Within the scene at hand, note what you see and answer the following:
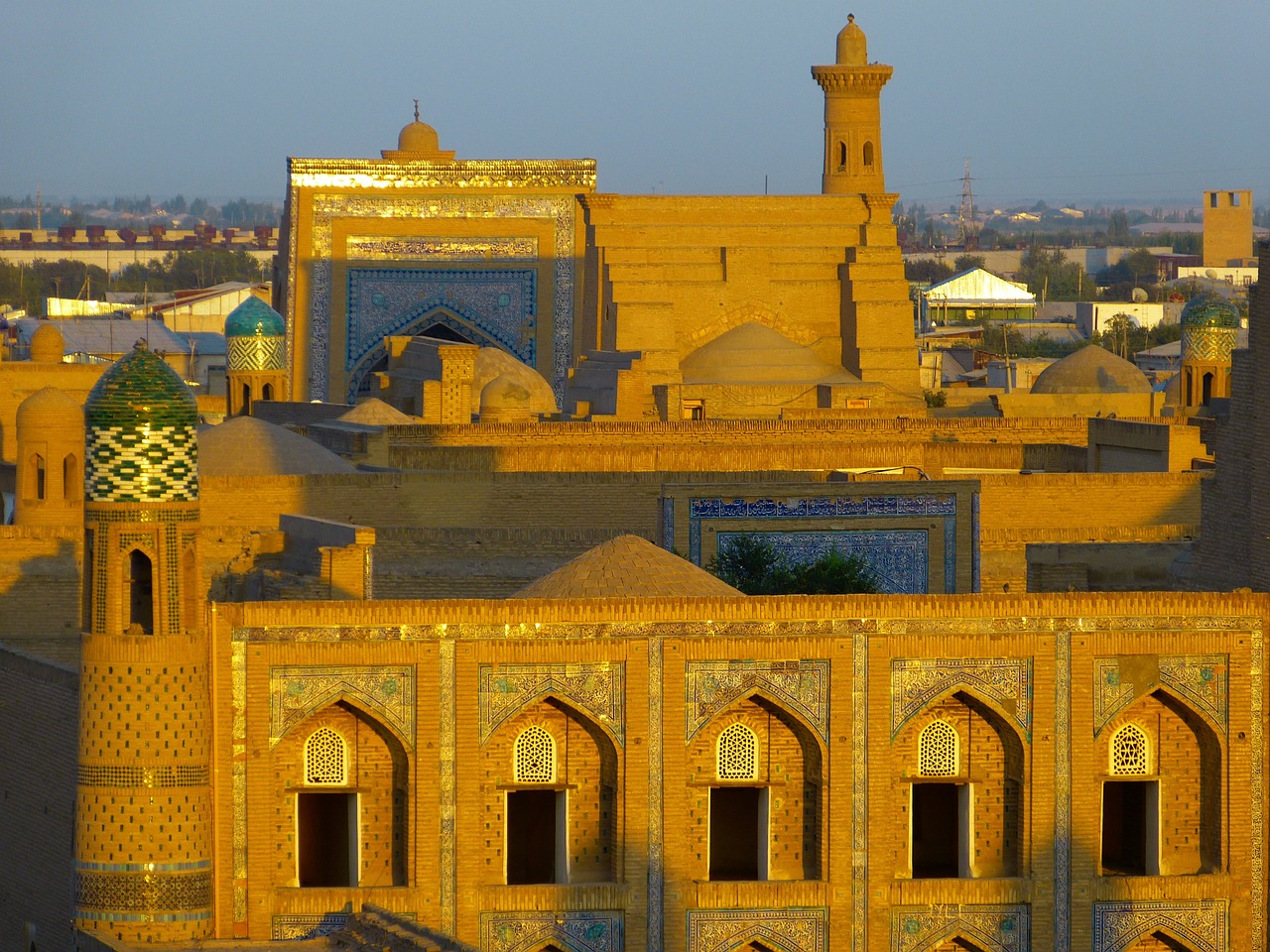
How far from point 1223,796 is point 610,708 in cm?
359

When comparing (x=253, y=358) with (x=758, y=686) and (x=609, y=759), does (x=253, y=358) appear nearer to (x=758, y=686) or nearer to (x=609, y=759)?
(x=609, y=759)

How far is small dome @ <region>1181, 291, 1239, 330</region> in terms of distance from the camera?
114 ft

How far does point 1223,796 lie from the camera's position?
16.4 metres

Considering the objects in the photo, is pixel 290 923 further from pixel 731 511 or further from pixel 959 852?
pixel 731 511

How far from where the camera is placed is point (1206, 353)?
34719 mm

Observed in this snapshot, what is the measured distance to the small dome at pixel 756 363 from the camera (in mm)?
35344

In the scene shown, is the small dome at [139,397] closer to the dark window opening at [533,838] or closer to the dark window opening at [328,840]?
the dark window opening at [328,840]

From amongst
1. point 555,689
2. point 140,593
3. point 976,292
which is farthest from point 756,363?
point 976,292

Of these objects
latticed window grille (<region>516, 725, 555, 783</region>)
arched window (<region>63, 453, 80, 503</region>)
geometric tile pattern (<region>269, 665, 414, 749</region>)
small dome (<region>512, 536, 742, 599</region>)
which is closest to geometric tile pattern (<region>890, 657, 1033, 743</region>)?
small dome (<region>512, 536, 742, 599</region>)

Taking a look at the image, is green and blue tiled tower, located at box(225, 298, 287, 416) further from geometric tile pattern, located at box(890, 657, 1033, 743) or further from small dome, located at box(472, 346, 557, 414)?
geometric tile pattern, located at box(890, 657, 1033, 743)

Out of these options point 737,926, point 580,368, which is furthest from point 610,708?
point 580,368

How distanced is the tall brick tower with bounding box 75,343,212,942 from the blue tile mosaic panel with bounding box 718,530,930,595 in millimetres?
6362

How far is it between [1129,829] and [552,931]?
3543mm

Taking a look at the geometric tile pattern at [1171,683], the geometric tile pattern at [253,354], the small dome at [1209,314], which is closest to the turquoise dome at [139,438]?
the geometric tile pattern at [1171,683]
